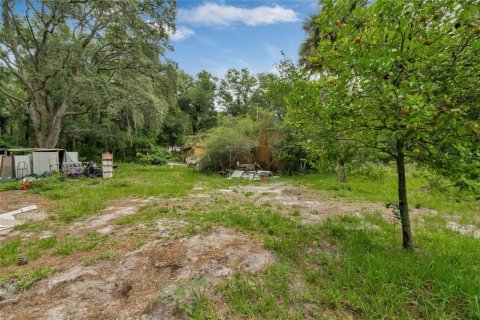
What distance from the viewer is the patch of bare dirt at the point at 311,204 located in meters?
4.65

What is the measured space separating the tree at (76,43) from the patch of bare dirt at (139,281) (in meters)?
10.2

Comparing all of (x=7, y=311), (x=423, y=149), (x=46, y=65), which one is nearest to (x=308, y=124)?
(x=423, y=149)

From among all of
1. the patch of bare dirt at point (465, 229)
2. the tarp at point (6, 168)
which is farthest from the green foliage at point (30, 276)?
the tarp at point (6, 168)

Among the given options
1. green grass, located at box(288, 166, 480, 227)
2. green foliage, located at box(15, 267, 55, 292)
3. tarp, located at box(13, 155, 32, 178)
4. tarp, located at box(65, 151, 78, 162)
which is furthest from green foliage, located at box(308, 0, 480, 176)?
tarp, located at box(65, 151, 78, 162)

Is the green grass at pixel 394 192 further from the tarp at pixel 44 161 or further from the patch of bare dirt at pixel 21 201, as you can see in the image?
the tarp at pixel 44 161

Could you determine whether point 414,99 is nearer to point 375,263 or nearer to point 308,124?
point 308,124

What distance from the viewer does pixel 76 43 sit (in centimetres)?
1059

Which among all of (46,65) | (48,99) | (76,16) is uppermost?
(76,16)

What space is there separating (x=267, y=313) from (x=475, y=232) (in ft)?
13.1

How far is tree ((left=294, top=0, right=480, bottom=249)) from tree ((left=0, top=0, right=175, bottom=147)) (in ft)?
36.2

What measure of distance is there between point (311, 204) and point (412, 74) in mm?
3895

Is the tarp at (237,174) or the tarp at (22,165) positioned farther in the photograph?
the tarp at (237,174)

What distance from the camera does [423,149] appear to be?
2.04 meters

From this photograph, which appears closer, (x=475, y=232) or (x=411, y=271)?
(x=411, y=271)
